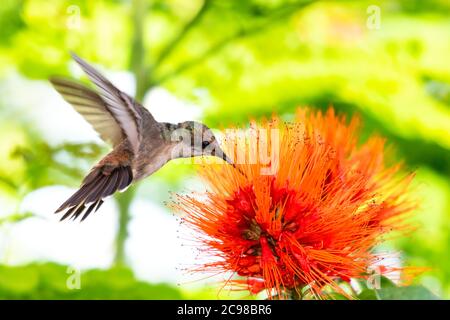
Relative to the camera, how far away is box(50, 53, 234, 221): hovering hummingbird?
1.19 meters

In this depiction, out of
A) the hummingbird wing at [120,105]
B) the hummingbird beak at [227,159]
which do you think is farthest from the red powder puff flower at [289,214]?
the hummingbird wing at [120,105]

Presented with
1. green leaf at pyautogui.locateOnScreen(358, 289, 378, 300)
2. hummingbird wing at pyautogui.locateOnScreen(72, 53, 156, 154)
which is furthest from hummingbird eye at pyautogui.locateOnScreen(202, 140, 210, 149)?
green leaf at pyautogui.locateOnScreen(358, 289, 378, 300)

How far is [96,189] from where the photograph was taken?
1261 mm

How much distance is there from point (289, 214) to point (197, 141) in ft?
0.78

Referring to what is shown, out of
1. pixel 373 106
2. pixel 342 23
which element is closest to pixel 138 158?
pixel 373 106

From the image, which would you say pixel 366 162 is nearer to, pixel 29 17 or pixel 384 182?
pixel 384 182

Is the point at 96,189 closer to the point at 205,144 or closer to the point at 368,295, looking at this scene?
the point at 205,144

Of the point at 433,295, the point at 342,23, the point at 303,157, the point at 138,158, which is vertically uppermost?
the point at 342,23

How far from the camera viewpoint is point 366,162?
46.7 inches

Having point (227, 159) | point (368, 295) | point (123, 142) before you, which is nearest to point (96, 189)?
point (123, 142)

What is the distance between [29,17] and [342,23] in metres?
1.23

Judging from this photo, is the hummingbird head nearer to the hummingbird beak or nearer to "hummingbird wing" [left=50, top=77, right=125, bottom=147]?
the hummingbird beak

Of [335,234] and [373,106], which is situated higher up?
[373,106]

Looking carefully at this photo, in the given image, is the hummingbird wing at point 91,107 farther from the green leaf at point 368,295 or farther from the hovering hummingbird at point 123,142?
the green leaf at point 368,295
